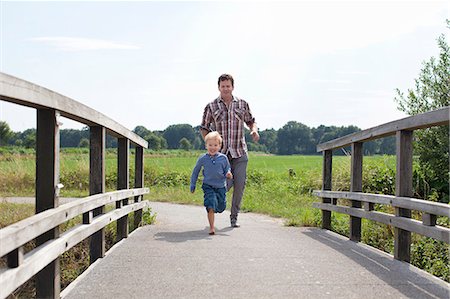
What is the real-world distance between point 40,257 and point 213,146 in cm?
417

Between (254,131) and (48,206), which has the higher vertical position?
(254,131)

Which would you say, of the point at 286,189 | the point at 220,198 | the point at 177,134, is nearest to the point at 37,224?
the point at 220,198

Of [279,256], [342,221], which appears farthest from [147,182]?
[279,256]

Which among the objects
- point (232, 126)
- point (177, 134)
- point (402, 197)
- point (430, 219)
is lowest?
point (430, 219)

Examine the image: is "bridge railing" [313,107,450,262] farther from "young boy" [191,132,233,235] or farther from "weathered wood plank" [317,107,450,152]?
"young boy" [191,132,233,235]

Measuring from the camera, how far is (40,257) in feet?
11.5

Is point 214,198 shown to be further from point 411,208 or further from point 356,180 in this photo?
point 411,208

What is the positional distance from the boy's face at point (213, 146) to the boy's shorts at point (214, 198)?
0.42 metres

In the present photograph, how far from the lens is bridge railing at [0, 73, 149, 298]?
10.2ft

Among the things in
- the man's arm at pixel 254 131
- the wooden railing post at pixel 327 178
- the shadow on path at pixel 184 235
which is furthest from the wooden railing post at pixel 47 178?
the wooden railing post at pixel 327 178

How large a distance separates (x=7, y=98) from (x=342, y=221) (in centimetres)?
735

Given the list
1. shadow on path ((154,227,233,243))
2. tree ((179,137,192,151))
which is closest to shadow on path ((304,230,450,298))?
shadow on path ((154,227,233,243))

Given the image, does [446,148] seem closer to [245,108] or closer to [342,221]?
[342,221]

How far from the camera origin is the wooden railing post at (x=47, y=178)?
384cm
